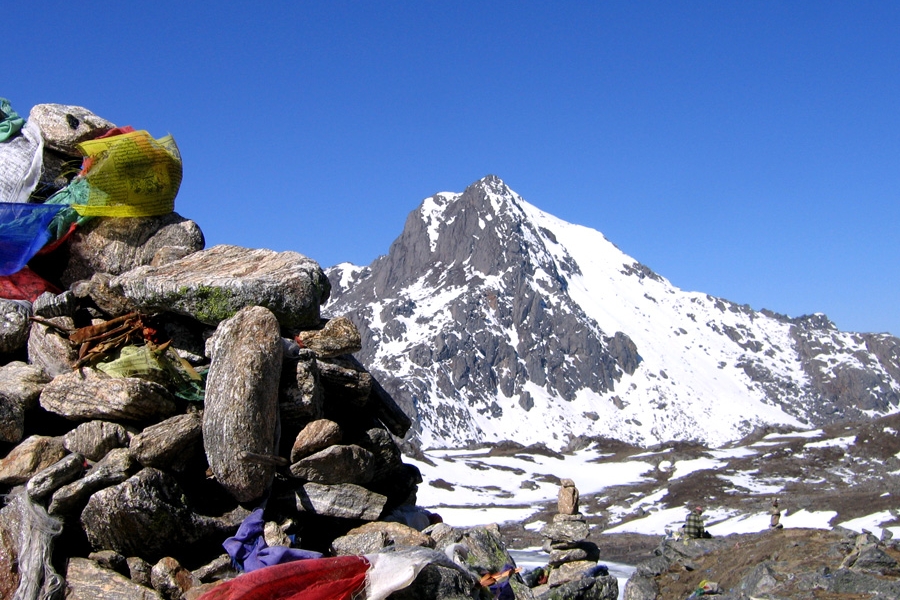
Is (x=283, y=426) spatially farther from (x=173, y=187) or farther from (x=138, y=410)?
(x=173, y=187)

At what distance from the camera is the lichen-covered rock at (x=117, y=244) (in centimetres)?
1196

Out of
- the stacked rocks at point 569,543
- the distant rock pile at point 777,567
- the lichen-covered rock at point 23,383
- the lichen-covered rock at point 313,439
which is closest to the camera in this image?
the lichen-covered rock at point 313,439

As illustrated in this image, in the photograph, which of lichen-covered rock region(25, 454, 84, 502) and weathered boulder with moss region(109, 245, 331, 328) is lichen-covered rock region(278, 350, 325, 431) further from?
lichen-covered rock region(25, 454, 84, 502)

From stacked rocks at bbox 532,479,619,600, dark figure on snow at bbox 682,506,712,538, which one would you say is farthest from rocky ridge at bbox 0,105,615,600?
dark figure on snow at bbox 682,506,712,538

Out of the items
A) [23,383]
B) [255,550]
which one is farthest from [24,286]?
[255,550]

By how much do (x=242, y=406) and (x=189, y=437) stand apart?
0.73m

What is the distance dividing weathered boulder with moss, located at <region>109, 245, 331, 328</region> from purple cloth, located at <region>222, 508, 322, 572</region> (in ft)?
8.84

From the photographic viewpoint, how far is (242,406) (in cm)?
881

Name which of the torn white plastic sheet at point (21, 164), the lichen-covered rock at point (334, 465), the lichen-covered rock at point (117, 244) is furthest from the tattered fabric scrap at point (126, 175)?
the lichen-covered rock at point (334, 465)

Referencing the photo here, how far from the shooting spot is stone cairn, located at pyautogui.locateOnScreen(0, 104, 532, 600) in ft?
27.0

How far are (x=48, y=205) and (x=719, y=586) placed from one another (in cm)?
2465

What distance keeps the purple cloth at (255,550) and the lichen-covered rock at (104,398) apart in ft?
5.94

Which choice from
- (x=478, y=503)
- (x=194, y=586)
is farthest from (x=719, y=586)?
(x=478, y=503)

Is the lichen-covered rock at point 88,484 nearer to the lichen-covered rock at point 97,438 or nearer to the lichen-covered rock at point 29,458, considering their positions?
the lichen-covered rock at point 97,438
